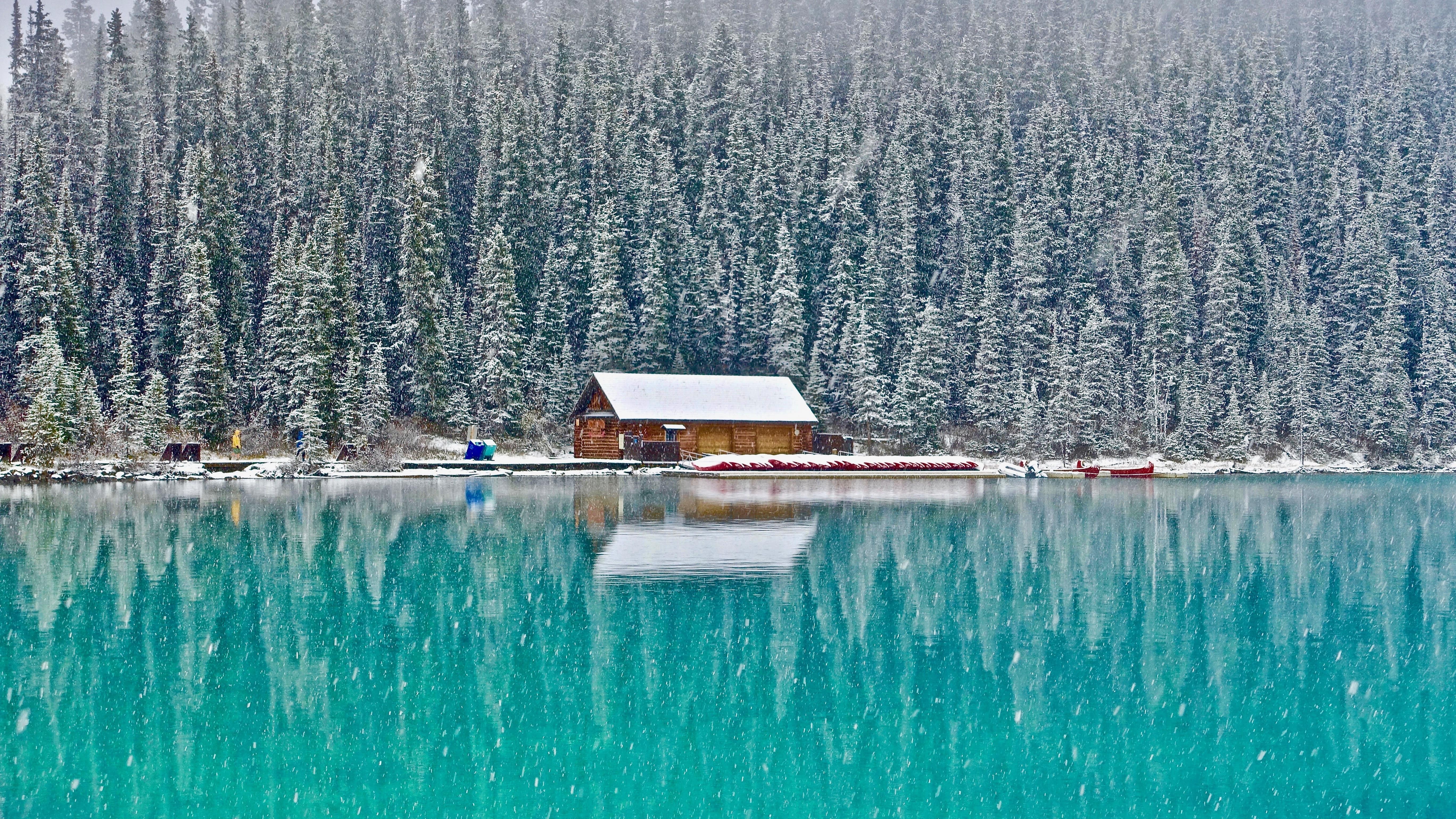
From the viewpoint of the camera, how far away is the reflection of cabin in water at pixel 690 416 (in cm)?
6869

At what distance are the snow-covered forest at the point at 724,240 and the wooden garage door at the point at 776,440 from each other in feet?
21.5

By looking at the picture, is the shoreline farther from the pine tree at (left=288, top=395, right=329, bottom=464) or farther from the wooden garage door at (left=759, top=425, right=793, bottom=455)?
the wooden garage door at (left=759, top=425, right=793, bottom=455)

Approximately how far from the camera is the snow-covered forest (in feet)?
230

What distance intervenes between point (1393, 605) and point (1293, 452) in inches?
2586

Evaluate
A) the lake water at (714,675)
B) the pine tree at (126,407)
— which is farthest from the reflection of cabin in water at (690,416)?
the lake water at (714,675)

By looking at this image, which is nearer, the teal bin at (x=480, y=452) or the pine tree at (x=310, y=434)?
the pine tree at (x=310, y=434)

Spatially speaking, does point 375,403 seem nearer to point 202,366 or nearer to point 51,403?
point 202,366

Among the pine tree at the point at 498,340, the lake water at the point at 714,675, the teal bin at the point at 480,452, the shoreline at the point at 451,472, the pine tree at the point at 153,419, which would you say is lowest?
the lake water at the point at 714,675

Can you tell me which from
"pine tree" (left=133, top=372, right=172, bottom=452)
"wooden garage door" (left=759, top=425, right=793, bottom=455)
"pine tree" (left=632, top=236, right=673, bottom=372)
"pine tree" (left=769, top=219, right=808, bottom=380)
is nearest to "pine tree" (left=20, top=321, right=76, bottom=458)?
"pine tree" (left=133, top=372, right=172, bottom=452)

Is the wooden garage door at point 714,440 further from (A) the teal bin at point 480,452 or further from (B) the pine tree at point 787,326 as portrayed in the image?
(A) the teal bin at point 480,452

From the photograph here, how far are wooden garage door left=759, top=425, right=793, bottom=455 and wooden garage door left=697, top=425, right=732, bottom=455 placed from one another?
1.85m

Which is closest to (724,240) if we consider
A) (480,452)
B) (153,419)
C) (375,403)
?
(480,452)

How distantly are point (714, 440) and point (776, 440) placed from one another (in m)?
3.73

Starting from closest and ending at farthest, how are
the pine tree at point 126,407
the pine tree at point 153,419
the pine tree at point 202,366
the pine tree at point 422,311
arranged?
1. the pine tree at point 153,419
2. the pine tree at point 126,407
3. the pine tree at point 202,366
4. the pine tree at point 422,311
